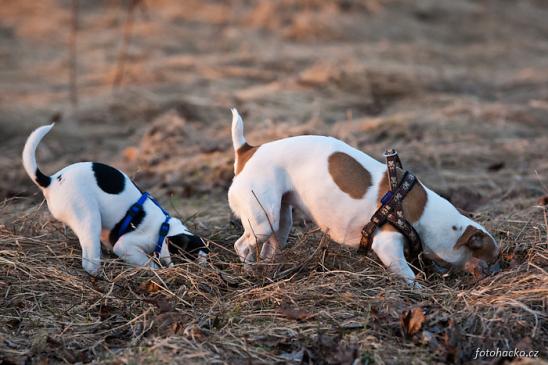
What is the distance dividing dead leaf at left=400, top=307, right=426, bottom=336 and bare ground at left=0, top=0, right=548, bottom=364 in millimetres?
12

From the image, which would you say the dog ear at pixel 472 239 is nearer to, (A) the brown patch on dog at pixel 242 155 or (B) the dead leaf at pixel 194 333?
(A) the brown patch on dog at pixel 242 155

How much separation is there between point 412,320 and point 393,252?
30.1 inches

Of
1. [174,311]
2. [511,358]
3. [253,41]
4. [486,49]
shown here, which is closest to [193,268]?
[174,311]

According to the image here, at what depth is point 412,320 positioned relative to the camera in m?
4.18

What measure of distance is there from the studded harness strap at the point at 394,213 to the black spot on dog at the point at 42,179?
7.47ft

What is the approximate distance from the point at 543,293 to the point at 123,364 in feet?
7.81

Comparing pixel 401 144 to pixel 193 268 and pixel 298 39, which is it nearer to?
pixel 193 268

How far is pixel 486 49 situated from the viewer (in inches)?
673


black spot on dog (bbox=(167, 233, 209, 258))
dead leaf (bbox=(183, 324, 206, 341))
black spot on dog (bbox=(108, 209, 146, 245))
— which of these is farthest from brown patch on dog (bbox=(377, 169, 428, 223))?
black spot on dog (bbox=(108, 209, 146, 245))

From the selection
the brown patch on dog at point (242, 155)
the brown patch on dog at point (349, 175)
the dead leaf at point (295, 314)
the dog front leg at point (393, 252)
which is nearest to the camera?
the dead leaf at point (295, 314)

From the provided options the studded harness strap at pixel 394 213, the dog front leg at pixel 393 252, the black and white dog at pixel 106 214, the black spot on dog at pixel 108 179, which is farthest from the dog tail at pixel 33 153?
the dog front leg at pixel 393 252

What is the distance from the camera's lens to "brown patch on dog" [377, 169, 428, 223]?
4.97 metres

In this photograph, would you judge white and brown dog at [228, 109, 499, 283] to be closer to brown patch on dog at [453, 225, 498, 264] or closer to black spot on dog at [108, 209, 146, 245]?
brown patch on dog at [453, 225, 498, 264]

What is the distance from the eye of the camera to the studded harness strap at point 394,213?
16.0 feet
